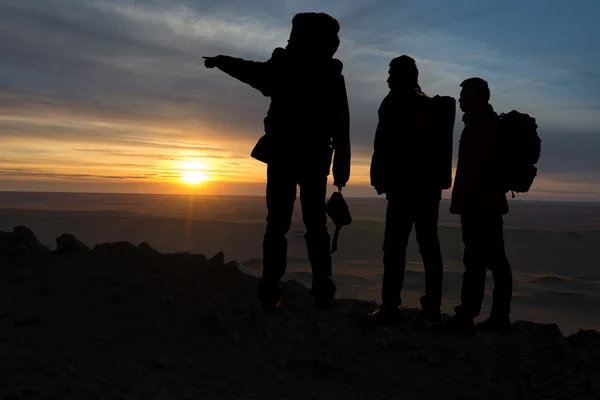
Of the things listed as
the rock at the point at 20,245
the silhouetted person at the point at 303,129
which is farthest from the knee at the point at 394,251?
the rock at the point at 20,245

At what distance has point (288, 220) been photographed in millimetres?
5227

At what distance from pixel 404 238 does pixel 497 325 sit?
1.42m

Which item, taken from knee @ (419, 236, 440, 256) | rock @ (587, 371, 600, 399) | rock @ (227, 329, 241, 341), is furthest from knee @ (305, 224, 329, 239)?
rock @ (587, 371, 600, 399)

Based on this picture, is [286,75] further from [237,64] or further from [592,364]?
[592,364]

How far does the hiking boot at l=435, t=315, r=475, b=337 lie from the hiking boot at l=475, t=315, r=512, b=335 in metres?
0.28

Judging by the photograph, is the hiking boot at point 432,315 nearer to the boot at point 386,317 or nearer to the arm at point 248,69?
the boot at point 386,317

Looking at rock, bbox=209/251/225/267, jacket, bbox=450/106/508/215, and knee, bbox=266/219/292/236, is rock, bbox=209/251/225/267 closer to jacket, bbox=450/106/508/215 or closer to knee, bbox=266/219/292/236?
knee, bbox=266/219/292/236

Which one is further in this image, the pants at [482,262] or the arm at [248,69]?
the pants at [482,262]

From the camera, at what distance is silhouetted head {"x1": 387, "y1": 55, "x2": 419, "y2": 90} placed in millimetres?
5750

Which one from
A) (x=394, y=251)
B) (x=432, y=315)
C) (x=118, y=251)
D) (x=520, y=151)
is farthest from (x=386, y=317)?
(x=118, y=251)

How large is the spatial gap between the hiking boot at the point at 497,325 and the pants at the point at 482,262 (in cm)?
6

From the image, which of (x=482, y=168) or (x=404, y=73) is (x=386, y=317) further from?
(x=404, y=73)

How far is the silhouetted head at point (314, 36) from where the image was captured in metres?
4.93

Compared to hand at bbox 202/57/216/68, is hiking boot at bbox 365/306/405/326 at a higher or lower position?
lower
